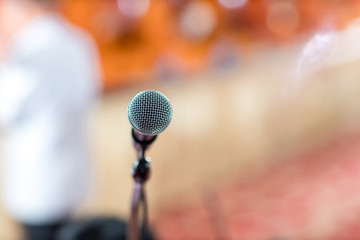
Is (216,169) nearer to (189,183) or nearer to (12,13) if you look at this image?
(189,183)

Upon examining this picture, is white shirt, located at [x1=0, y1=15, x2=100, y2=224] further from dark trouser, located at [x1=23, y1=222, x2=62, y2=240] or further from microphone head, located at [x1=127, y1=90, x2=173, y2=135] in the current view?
microphone head, located at [x1=127, y1=90, x2=173, y2=135]

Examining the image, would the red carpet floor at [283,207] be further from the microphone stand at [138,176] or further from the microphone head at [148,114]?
the microphone head at [148,114]

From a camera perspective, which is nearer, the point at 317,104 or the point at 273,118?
the point at 273,118

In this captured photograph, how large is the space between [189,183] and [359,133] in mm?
1940

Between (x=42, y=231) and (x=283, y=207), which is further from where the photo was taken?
(x=283, y=207)

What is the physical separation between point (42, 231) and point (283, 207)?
6.26ft

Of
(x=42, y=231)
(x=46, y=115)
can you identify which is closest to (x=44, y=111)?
(x=46, y=115)

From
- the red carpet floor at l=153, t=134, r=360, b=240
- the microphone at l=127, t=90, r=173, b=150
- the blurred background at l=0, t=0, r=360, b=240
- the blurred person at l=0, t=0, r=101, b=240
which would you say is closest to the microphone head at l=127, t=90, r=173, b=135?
the microphone at l=127, t=90, r=173, b=150

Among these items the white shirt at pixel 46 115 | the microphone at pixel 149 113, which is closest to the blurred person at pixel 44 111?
the white shirt at pixel 46 115

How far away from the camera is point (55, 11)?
61.6 inches

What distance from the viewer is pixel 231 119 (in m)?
3.38

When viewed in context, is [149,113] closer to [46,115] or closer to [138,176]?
[138,176]

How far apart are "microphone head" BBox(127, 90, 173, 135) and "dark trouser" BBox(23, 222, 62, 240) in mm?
1138

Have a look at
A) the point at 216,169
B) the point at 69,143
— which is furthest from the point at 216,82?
the point at 69,143
